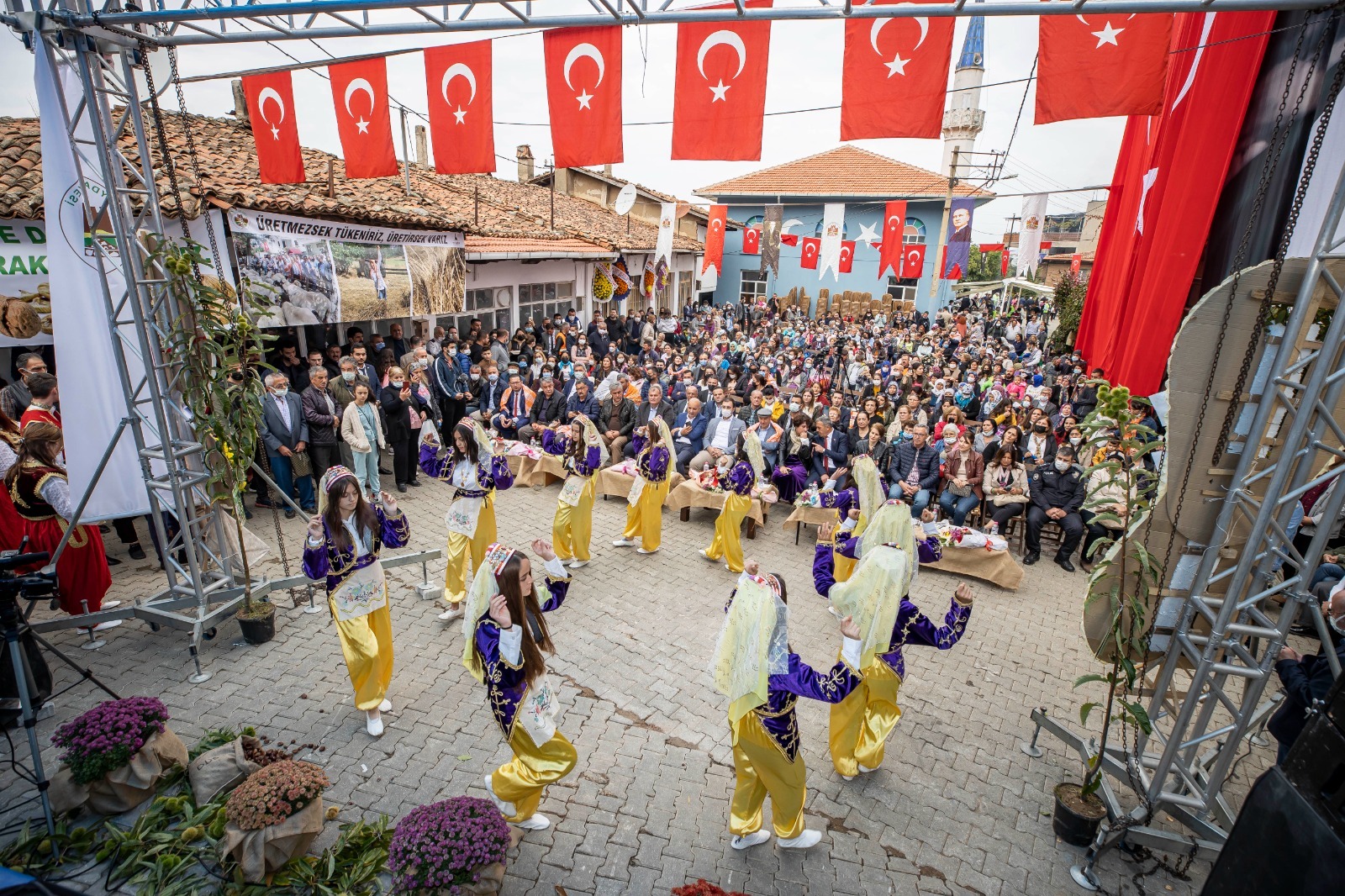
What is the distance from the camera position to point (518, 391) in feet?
33.8

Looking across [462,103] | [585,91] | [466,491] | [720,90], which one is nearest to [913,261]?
[720,90]

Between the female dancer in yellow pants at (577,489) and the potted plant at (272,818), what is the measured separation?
3542mm

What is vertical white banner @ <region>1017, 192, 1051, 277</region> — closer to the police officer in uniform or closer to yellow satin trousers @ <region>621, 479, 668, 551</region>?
the police officer in uniform

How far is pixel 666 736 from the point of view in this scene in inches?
185

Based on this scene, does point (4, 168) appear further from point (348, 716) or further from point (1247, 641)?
point (1247, 641)

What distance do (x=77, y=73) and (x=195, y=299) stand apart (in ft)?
5.77

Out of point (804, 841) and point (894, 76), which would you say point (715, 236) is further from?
point (804, 841)

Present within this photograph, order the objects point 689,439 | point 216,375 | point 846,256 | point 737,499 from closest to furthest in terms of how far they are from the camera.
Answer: point 216,375
point 737,499
point 689,439
point 846,256

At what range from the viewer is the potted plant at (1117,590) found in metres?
3.47

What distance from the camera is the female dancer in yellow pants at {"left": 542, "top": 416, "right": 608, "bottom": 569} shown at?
6977 mm

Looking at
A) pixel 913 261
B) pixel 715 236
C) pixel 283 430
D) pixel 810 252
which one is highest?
pixel 715 236

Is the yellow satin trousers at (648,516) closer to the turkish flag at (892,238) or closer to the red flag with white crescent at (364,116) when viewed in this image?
the red flag with white crescent at (364,116)

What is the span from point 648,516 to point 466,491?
2506 mm

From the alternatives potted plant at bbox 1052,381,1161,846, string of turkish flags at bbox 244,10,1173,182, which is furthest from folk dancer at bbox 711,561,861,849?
string of turkish flags at bbox 244,10,1173,182
